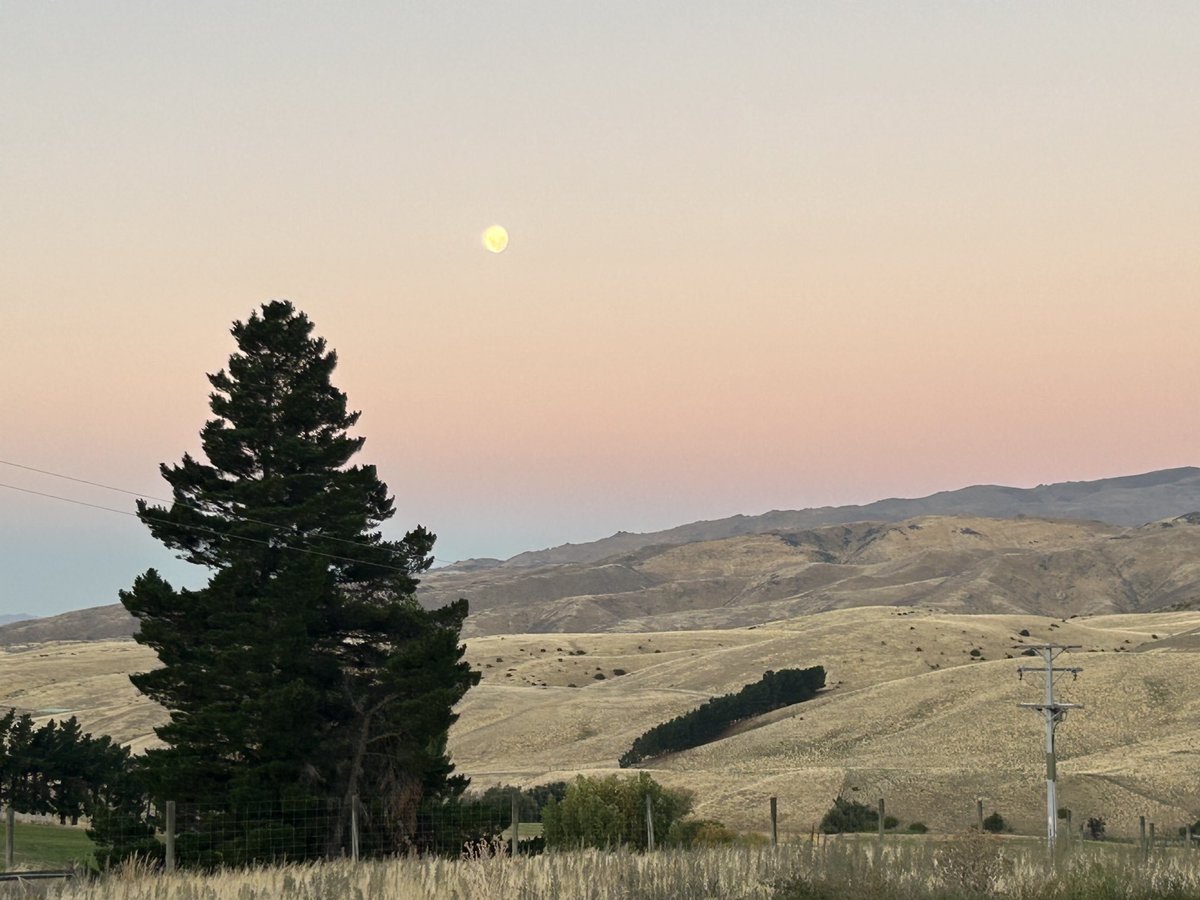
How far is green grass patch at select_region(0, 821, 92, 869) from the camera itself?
3688 cm

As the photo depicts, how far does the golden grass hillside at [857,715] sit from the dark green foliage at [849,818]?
3.02ft

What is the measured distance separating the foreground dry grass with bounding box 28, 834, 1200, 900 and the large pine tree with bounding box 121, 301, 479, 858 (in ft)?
63.6

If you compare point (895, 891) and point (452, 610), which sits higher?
point (452, 610)

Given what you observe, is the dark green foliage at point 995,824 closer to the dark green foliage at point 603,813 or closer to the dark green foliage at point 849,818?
the dark green foliage at point 849,818

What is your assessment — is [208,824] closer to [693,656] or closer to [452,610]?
[452,610]

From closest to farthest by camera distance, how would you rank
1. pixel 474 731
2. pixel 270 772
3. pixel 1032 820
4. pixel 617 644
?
pixel 270 772 → pixel 1032 820 → pixel 474 731 → pixel 617 644

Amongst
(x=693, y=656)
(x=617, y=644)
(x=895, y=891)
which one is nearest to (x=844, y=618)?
(x=617, y=644)

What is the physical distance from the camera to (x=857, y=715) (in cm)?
9469

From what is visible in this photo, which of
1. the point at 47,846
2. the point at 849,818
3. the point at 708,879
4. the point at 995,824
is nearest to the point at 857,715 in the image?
the point at 849,818

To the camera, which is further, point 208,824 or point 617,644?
point 617,644

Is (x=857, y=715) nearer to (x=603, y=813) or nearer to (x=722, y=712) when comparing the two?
(x=722, y=712)

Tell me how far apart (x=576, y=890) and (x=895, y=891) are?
137 inches

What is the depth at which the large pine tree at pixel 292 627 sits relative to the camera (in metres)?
36.0

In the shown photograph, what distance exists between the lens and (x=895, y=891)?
14.9 metres
